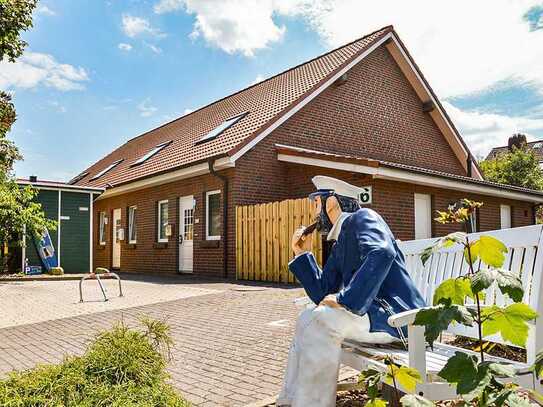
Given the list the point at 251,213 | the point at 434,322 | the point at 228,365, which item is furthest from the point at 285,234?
the point at 434,322

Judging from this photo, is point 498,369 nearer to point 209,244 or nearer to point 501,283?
point 501,283

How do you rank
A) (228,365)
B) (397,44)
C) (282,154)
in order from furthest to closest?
(397,44) < (282,154) < (228,365)

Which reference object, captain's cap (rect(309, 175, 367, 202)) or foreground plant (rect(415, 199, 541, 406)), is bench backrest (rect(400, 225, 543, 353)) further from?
foreground plant (rect(415, 199, 541, 406))

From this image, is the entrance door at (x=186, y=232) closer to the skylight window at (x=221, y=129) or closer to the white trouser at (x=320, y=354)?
the skylight window at (x=221, y=129)

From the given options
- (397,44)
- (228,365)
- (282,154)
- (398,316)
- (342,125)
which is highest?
(397,44)

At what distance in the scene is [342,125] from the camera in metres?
17.6

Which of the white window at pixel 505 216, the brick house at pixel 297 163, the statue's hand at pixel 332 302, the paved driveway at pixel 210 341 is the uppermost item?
the brick house at pixel 297 163

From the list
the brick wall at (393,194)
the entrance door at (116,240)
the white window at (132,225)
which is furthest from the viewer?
the entrance door at (116,240)

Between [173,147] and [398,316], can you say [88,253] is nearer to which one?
[173,147]

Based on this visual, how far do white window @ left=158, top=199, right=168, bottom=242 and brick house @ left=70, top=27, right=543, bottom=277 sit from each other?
36mm

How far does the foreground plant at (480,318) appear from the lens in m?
1.64

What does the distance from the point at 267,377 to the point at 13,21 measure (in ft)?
27.9

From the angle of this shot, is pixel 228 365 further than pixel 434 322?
Yes

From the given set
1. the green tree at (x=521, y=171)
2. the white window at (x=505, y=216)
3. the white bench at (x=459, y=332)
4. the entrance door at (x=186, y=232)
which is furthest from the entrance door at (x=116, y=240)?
the green tree at (x=521, y=171)
